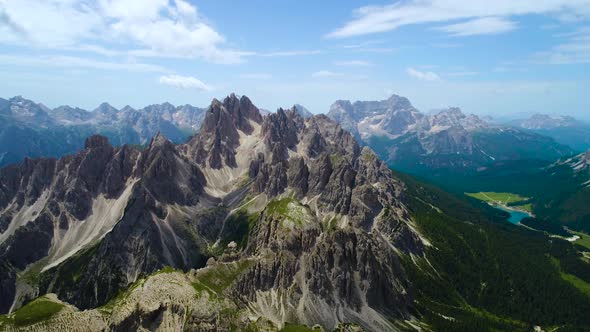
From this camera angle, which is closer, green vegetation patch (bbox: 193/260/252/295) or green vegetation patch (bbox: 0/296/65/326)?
green vegetation patch (bbox: 0/296/65/326)

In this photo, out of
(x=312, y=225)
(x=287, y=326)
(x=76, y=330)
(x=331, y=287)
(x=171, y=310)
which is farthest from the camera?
(x=312, y=225)

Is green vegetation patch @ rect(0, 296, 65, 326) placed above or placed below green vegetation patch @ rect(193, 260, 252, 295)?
above

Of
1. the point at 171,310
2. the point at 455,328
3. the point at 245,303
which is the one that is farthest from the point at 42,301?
the point at 455,328

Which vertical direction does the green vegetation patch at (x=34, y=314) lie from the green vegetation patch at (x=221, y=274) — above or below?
above

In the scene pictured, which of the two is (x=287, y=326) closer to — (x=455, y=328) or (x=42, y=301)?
(x=42, y=301)

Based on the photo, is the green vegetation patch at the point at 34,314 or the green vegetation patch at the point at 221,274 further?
the green vegetation patch at the point at 221,274
